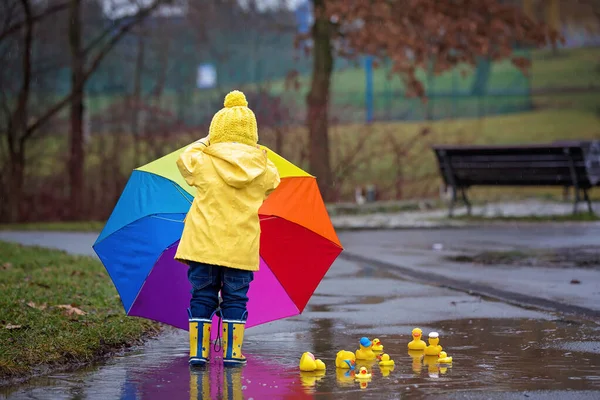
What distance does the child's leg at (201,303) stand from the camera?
246 inches

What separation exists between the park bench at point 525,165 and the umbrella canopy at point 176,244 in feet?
32.6

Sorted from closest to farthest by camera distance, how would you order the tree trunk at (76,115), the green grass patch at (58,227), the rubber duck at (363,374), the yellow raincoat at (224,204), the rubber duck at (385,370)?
the rubber duck at (363,374) < the rubber duck at (385,370) < the yellow raincoat at (224,204) < the green grass patch at (58,227) < the tree trunk at (76,115)

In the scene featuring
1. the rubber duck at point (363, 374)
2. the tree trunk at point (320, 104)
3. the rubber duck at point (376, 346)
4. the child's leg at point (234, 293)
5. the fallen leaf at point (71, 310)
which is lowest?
the rubber duck at point (363, 374)

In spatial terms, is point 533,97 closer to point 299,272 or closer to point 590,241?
point 590,241

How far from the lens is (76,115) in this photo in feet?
77.8

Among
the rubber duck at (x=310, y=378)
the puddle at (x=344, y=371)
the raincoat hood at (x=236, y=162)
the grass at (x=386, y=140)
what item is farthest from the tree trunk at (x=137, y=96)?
the rubber duck at (x=310, y=378)

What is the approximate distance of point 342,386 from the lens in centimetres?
564

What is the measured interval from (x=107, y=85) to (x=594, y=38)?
18.5 metres

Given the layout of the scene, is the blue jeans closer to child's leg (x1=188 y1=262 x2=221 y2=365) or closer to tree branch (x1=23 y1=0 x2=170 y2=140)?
child's leg (x1=188 y1=262 x2=221 y2=365)

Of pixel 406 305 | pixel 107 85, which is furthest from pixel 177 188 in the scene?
pixel 107 85

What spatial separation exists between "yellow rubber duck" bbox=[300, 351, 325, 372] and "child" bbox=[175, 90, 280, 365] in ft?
1.43

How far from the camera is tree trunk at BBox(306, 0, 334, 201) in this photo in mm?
22750

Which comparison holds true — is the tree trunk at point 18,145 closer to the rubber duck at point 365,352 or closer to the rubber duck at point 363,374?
the rubber duck at point 365,352

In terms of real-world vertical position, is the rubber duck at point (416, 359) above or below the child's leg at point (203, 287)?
below
